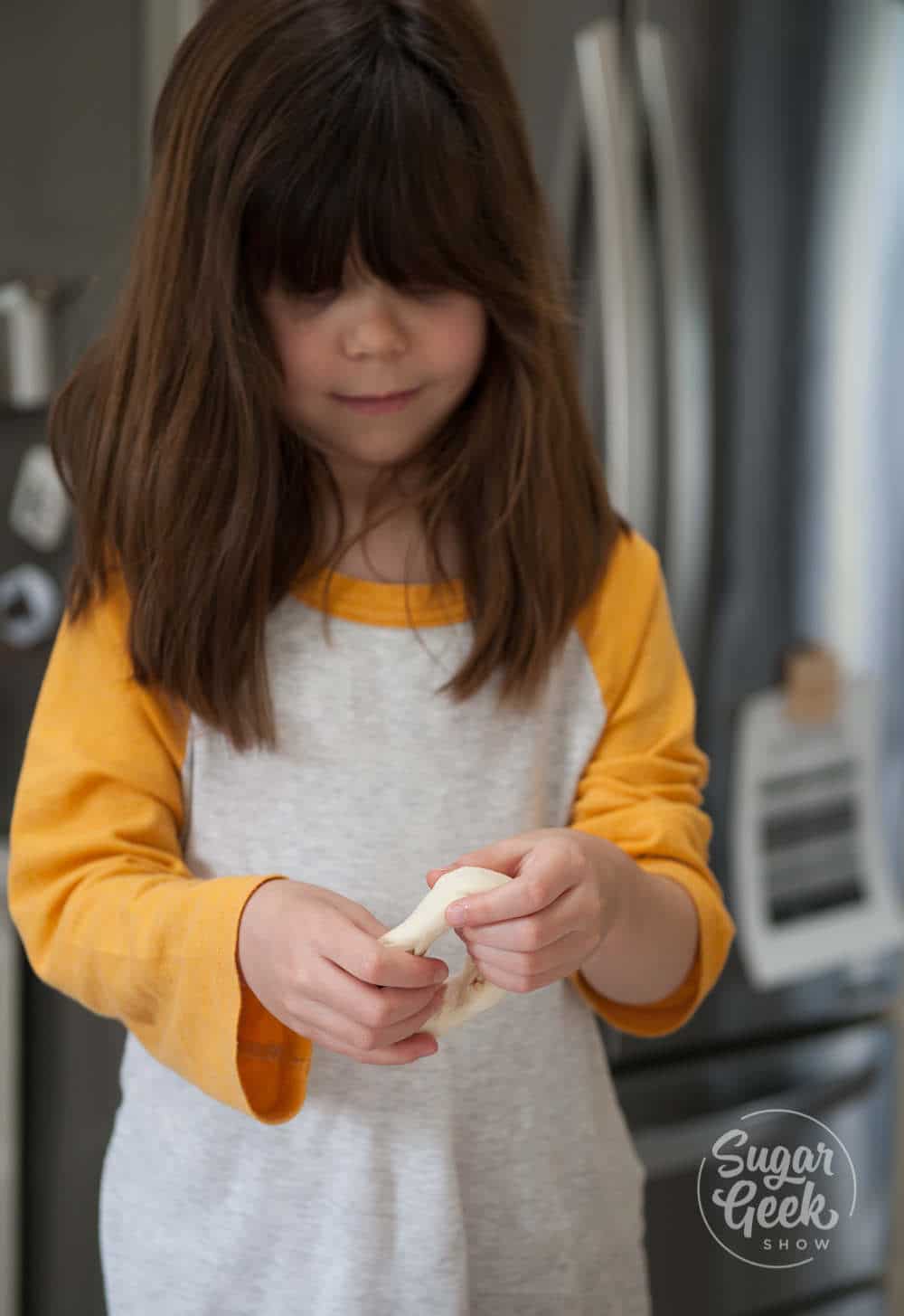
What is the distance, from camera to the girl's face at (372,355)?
0.69 meters

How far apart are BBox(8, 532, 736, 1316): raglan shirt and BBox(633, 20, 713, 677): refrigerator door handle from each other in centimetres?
44

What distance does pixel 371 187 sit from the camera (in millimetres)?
659

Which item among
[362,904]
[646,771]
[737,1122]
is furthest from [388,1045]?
[737,1122]

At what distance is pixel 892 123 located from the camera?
1.34 meters

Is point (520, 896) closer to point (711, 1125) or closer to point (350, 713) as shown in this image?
point (350, 713)

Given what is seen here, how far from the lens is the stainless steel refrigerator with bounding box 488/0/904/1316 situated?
47.2 inches

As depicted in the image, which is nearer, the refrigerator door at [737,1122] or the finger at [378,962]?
the finger at [378,962]

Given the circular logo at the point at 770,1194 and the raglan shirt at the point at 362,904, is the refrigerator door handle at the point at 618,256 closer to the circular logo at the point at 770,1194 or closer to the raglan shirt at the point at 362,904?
the raglan shirt at the point at 362,904

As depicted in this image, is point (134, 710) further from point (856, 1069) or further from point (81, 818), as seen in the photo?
point (856, 1069)

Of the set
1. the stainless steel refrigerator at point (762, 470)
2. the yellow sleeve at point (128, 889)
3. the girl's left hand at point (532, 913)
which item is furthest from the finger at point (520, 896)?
the stainless steel refrigerator at point (762, 470)

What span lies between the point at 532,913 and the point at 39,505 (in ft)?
2.69

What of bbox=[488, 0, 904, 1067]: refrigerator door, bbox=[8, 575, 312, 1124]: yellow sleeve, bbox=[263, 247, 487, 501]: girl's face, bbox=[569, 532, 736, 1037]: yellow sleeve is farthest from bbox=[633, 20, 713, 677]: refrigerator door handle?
bbox=[8, 575, 312, 1124]: yellow sleeve

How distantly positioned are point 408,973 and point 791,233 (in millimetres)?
938

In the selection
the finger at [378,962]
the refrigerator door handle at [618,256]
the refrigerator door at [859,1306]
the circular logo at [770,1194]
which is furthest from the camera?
the refrigerator door at [859,1306]
